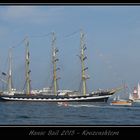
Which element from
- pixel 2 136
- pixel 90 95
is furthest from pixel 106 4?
pixel 90 95

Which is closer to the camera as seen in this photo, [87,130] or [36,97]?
[87,130]

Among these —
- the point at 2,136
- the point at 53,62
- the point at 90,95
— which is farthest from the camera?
the point at 53,62

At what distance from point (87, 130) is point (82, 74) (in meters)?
50.4

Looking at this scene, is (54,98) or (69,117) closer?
(69,117)

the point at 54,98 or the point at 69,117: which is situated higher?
the point at 54,98

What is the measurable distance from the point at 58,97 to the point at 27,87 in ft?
23.9

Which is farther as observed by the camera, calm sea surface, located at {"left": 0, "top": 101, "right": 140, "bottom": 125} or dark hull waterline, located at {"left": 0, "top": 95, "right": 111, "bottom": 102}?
dark hull waterline, located at {"left": 0, "top": 95, "right": 111, "bottom": 102}

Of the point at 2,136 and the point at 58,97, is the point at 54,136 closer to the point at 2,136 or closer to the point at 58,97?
the point at 2,136

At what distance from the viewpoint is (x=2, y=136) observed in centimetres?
329

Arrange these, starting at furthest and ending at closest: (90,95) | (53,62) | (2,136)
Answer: (53,62) → (90,95) → (2,136)

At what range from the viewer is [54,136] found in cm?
330

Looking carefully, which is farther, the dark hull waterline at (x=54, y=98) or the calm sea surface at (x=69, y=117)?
the dark hull waterline at (x=54, y=98)

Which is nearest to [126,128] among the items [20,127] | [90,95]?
[20,127]

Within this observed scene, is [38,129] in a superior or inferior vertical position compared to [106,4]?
inferior
